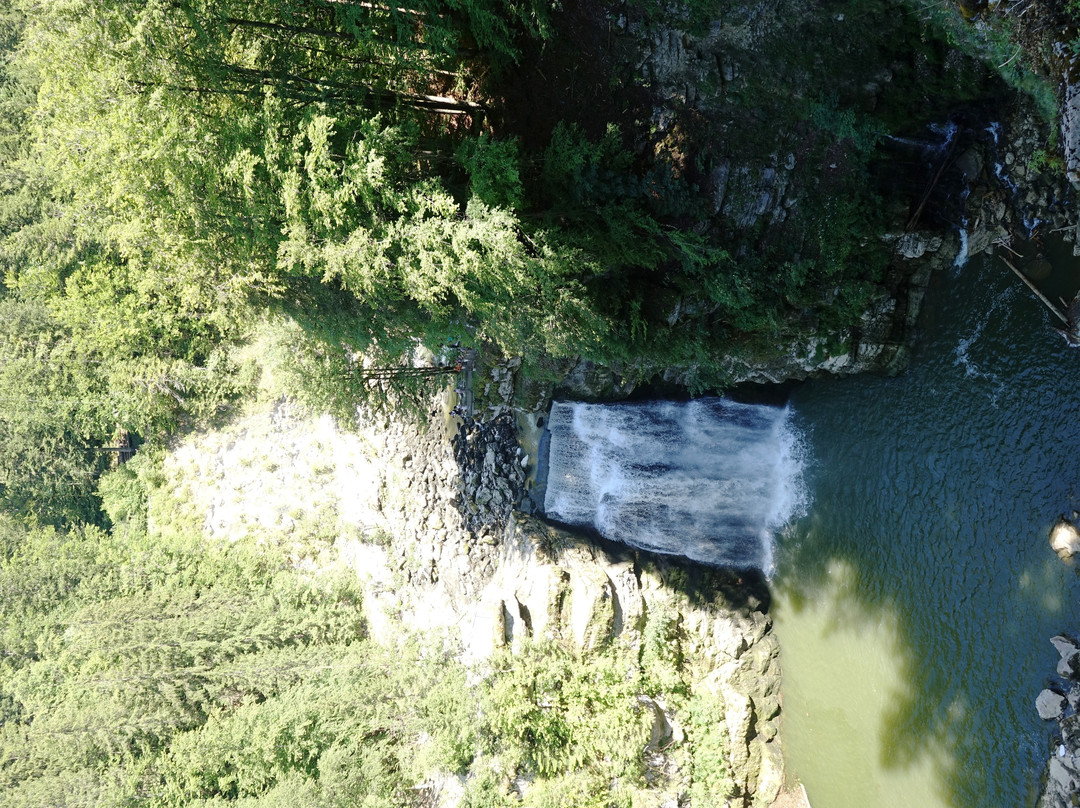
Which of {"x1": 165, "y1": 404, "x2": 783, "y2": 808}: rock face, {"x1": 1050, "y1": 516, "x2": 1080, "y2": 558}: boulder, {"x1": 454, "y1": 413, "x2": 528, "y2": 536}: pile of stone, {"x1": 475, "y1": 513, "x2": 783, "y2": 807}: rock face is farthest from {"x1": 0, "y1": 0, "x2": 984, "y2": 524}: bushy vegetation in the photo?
{"x1": 1050, "y1": 516, "x2": 1080, "y2": 558}: boulder

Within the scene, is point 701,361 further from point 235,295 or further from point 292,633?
point 292,633

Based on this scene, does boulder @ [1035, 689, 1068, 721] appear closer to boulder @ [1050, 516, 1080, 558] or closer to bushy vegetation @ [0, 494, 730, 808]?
boulder @ [1050, 516, 1080, 558]

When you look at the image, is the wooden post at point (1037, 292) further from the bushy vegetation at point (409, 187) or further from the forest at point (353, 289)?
the bushy vegetation at point (409, 187)

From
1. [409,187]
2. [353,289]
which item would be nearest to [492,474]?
[353,289]

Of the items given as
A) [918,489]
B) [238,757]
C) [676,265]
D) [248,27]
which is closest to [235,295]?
[248,27]

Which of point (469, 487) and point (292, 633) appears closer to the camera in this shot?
point (469, 487)

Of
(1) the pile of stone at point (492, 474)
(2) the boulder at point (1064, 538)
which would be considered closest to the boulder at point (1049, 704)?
(2) the boulder at point (1064, 538)

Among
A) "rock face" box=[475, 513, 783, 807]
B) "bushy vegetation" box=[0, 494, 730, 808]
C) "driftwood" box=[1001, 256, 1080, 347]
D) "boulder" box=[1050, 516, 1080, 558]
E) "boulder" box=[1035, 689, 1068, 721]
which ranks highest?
"driftwood" box=[1001, 256, 1080, 347]
